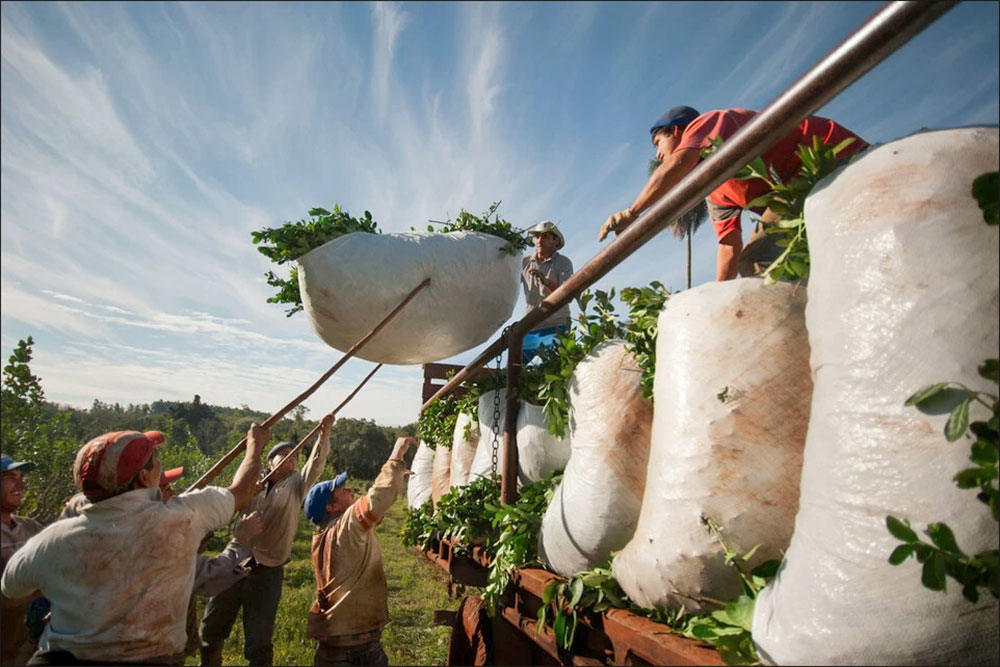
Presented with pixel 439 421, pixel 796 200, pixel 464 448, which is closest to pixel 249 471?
pixel 464 448

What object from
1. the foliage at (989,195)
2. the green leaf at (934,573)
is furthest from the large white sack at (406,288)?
the green leaf at (934,573)

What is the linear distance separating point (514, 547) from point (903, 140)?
1.86 m

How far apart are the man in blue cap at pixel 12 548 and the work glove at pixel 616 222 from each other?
368cm

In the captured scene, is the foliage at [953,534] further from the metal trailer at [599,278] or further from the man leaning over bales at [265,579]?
the man leaning over bales at [265,579]

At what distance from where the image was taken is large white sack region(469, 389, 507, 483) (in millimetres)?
3086

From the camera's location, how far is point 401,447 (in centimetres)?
396

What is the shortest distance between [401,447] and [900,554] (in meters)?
3.38

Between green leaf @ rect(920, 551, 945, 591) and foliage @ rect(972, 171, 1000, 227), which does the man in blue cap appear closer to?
green leaf @ rect(920, 551, 945, 591)

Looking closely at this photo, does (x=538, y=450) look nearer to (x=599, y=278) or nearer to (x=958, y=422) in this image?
(x=599, y=278)

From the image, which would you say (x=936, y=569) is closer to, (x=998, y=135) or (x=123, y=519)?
(x=998, y=135)

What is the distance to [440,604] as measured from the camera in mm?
8500

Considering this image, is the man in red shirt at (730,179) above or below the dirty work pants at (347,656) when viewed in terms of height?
above

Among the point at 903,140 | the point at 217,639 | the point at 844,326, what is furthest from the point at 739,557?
the point at 217,639

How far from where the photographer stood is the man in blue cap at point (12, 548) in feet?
10.7
